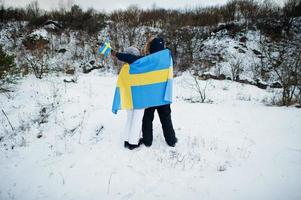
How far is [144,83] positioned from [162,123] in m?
0.86

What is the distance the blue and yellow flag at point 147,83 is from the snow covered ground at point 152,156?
0.96 metres

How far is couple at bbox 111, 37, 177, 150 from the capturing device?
3.18 m

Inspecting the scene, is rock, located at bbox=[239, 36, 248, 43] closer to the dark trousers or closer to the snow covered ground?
the snow covered ground

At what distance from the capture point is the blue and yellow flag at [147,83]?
10.4 feet

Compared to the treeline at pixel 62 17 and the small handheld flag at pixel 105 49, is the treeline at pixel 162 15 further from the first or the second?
the small handheld flag at pixel 105 49

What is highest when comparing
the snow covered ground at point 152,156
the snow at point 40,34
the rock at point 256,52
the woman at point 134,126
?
the snow at point 40,34

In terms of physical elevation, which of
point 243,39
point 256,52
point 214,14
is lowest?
point 256,52

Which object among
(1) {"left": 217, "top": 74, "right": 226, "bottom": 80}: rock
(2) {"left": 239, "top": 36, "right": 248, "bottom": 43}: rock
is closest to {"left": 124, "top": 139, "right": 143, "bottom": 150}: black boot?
(1) {"left": 217, "top": 74, "right": 226, "bottom": 80}: rock

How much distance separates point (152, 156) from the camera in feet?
11.0

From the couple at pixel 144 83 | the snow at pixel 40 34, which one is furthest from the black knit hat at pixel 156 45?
the snow at pixel 40 34

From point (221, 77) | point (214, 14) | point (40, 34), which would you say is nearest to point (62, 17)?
point (40, 34)

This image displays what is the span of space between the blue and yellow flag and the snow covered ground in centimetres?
96

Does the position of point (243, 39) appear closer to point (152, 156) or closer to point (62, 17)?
point (152, 156)

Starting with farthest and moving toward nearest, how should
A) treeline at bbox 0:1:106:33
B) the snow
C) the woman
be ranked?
treeline at bbox 0:1:106:33 < the snow < the woman
